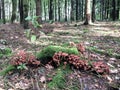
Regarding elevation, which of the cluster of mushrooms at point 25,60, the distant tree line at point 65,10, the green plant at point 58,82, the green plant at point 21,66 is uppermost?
the distant tree line at point 65,10

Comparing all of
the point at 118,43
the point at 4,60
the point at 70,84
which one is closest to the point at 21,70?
the point at 70,84

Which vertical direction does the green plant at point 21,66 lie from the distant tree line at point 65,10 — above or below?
below

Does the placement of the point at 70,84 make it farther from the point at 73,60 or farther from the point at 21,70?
the point at 21,70

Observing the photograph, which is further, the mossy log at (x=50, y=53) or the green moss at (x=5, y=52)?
the green moss at (x=5, y=52)

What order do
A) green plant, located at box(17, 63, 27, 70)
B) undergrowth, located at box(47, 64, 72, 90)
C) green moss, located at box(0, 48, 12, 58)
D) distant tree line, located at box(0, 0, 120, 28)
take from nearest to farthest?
undergrowth, located at box(47, 64, 72, 90) → green plant, located at box(17, 63, 27, 70) → green moss, located at box(0, 48, 12, 58) → distant tree line, located at box(0, 0, 120, 28)

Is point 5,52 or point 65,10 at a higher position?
point 65,10

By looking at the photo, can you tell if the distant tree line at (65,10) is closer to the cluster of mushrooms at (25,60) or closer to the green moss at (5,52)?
the green moss at (5,52)

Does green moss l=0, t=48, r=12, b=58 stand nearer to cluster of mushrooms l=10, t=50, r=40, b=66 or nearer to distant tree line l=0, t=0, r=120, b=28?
distant tree line l=0, t=0, r=120, b=28

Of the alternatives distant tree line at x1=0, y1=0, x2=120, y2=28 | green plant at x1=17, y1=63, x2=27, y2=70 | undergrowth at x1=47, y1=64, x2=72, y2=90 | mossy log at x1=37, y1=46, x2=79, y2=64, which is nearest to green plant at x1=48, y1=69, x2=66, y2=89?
undergrowth at x1=47, y1=64, x2=72, y2=90

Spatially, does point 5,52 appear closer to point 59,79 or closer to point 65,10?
point 59,79

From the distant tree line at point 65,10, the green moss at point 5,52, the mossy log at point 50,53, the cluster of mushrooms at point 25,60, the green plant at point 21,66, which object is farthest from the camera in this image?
the distant tree line at point 65,10

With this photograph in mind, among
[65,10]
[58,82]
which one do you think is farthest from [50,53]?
[65,10]

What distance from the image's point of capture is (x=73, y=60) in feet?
17.9

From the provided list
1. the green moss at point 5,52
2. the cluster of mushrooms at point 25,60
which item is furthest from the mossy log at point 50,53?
the green moss at point 5,52
